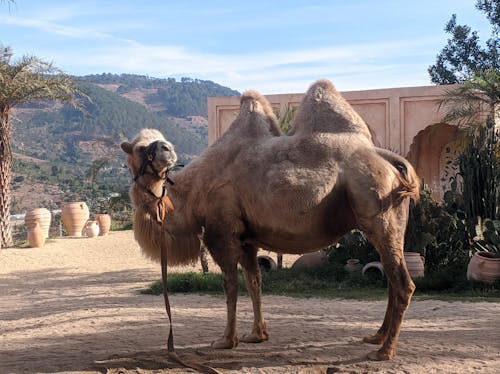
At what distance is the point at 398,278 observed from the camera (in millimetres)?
5094

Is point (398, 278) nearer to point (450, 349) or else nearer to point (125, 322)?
point (450, 349)

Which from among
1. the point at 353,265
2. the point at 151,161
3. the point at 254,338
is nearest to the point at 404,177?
the point at 254,338

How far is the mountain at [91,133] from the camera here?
148ft

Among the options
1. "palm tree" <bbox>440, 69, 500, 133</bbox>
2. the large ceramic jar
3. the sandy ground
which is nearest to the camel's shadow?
the sandy ground

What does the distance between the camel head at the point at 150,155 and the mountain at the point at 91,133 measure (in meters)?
7.69

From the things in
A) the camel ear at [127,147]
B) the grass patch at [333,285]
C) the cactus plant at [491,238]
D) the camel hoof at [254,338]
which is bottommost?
the grass patch at [333,285]

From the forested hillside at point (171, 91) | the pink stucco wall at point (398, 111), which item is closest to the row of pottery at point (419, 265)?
the pink stucco wall at point (398, 111)

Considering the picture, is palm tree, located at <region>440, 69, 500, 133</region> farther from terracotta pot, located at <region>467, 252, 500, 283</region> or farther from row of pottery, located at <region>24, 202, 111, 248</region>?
row of pottery, located at <region>24, 202, 111, 248</region>

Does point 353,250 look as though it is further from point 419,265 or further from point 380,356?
point 380,356

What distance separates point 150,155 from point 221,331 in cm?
246

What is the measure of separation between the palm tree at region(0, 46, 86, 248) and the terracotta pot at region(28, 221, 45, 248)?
0.97 m

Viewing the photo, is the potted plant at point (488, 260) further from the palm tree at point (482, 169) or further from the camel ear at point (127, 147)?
the camel ear at point (127, 147)

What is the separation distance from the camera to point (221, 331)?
6613mm

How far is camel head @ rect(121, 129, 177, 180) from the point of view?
5.03 meters
